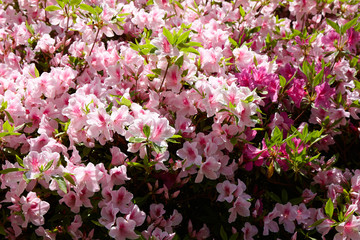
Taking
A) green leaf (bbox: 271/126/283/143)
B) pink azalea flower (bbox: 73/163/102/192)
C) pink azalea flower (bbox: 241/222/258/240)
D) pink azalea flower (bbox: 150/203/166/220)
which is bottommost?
pink azalea flower (bbox: 241/222/258/240)

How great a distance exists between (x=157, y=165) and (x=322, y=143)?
1135 mm

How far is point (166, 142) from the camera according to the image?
179 centimetres

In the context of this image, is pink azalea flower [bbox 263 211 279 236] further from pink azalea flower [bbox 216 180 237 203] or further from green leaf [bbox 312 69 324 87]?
green leaf [bbox 312 69 324 87]

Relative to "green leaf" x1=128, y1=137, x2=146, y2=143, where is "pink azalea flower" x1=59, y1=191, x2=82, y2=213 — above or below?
below

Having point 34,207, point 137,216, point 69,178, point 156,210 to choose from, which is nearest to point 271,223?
point 156,210

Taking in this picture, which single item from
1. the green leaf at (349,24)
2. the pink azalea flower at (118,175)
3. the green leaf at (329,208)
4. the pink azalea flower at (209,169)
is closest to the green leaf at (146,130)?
the pink azalea flower at (118,175)

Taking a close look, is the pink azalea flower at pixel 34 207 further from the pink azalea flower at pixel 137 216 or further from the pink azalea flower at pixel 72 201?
the pink azalea flower at pixel 137 216

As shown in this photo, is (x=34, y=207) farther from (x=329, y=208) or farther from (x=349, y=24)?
(x=349, y=24)

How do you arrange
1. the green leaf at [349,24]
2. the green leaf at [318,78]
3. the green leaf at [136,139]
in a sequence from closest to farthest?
the green leaf at [136,139] → the green leaf at [318,78] → the green leaf at [349,24]

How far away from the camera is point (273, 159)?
80.0 inches

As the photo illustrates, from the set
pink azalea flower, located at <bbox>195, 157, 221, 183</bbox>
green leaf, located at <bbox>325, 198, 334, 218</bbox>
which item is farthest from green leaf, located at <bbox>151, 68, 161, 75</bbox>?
green leaf, located at <bbox>325, 198, 334, 218</bbox>

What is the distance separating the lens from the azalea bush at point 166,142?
5.93 ft

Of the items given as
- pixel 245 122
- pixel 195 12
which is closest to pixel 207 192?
pixel 245 122

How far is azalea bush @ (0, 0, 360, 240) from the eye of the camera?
71.2 inches
